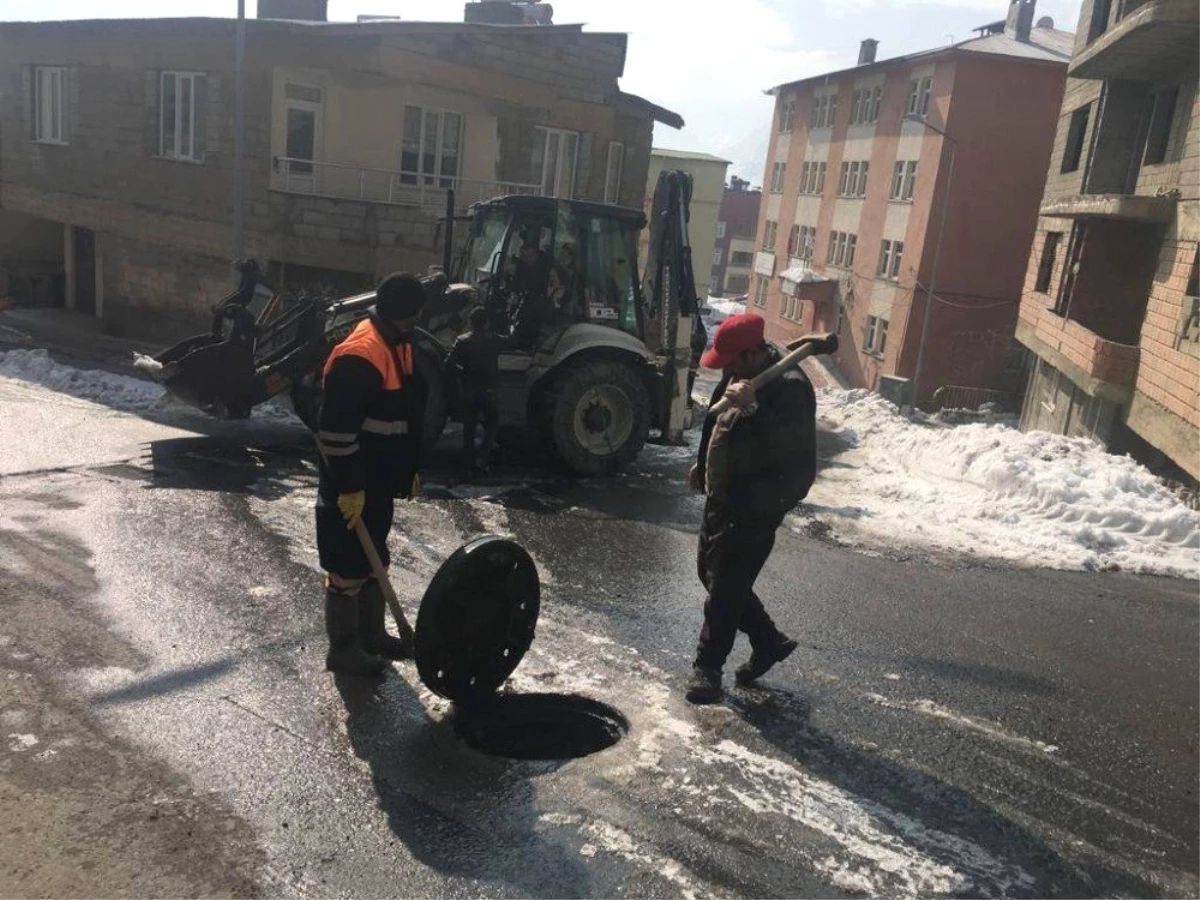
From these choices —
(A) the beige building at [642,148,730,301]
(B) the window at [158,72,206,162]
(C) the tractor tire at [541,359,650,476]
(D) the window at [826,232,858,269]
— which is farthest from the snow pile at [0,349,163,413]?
(A) the beige building at [642,148,730,301]

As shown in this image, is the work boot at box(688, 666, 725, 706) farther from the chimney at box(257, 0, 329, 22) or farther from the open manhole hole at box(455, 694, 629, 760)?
the chimney at box(257, 0, 329, 22)

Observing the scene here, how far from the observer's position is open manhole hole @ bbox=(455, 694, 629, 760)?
13.7 feet

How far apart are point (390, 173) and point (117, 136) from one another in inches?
239

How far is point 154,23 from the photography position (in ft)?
54.5

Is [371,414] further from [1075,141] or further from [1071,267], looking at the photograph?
[1075,141]

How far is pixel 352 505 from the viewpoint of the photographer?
4289 millimetres

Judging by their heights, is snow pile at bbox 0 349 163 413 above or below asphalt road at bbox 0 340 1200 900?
below

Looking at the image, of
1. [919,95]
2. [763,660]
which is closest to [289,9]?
[763,660]

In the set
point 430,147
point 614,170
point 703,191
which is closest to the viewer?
point 430,147

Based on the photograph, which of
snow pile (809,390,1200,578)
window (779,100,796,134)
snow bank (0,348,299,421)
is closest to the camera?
snow pile (809,390,1200,578)

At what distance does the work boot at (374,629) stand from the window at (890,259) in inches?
1257

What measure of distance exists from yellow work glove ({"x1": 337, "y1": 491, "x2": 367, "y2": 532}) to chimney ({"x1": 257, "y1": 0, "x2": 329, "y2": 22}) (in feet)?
60.6

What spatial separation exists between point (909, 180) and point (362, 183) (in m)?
23.8

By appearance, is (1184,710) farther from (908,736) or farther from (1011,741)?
(908,736)
